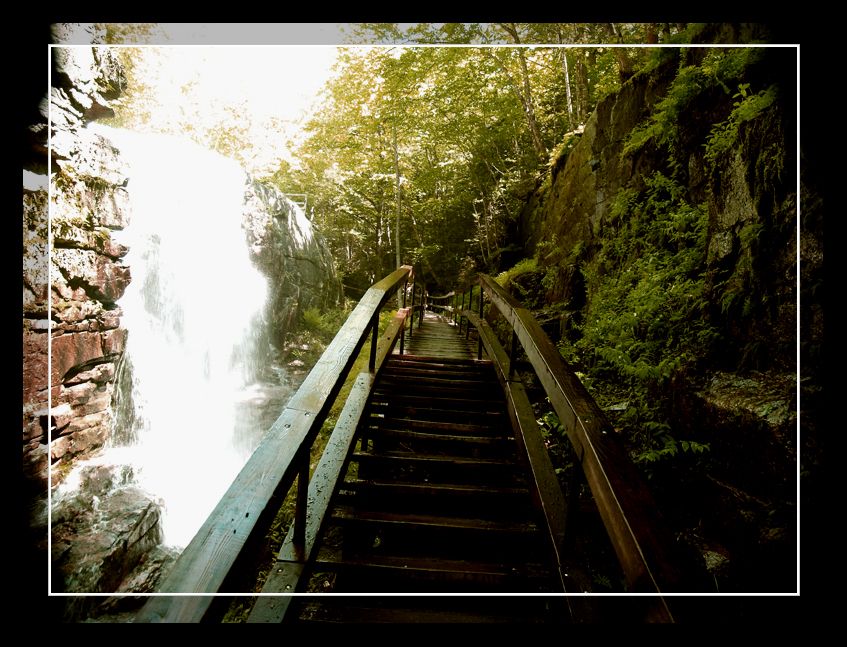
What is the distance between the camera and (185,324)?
1137cm

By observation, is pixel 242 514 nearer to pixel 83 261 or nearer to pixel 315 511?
pixel 315 511

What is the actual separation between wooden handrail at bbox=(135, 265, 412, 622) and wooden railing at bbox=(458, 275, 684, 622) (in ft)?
3.45

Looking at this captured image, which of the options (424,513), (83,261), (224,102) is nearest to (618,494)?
(424,513)

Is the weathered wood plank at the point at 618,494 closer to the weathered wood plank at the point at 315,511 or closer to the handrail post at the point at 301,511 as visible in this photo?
the handrail post at the point at 301,511

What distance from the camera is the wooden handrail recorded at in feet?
2.87

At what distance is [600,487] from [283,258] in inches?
597

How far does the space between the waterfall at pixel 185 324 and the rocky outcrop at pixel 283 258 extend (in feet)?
1.51

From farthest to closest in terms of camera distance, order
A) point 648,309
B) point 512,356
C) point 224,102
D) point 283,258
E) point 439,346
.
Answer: point 224,102 → point 283,258 → point 439,346 → point 648,309 → point 512,356

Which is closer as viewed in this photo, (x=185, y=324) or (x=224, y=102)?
(x=185, y=324)

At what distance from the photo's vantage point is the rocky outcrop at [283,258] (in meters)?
14.2

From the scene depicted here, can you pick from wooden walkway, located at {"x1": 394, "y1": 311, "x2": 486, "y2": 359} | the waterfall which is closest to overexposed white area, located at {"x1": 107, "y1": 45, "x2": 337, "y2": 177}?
the waterfall

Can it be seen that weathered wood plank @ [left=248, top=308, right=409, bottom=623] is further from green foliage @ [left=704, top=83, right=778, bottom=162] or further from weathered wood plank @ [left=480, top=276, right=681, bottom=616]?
green foliage @ [left=704, top=83, right=778, bottom=162]
